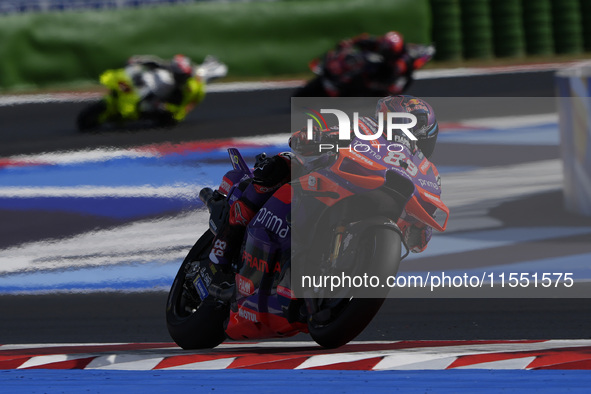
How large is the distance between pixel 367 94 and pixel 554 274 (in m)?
8.02

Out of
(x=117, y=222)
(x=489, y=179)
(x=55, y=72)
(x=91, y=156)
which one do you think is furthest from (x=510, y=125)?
(x=55, y=72)

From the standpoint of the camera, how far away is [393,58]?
44.2ft

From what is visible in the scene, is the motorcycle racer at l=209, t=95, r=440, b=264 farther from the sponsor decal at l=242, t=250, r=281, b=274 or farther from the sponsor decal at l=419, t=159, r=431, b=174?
the sponsor decal at l=242, t=250, r=281, b=274

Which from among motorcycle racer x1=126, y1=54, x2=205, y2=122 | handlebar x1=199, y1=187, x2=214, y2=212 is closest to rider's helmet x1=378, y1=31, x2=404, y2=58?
motorcycle racer x1=126, y1=54, x2=205, y2=122

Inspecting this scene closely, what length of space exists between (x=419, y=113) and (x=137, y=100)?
341 inches

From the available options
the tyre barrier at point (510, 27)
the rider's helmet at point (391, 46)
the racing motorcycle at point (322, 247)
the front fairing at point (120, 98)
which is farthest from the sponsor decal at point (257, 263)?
the tyre barrier at point (510, 27)

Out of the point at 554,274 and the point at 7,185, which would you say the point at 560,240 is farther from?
the point at 7,185

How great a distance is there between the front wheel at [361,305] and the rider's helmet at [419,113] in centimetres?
50

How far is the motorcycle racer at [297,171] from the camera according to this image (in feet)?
12.8

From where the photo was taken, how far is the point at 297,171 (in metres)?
4.12

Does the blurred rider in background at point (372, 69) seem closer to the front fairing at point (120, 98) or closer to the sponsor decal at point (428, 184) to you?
the front fairing at point (120, 98)

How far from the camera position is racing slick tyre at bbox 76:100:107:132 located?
12.0m

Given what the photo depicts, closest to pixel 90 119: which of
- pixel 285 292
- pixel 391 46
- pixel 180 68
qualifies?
pixel 180 68

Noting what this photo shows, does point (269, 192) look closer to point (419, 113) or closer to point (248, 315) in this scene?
point (248, 315)
